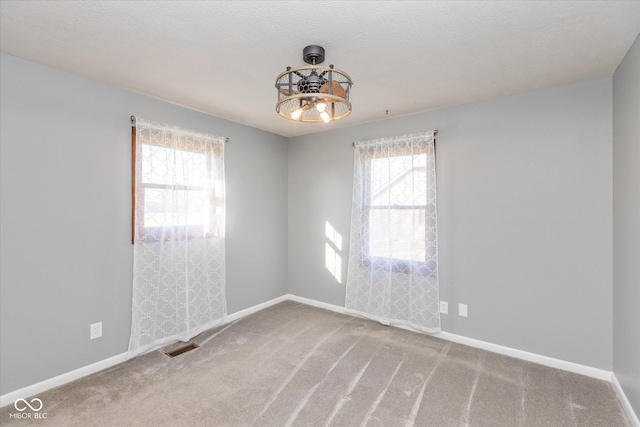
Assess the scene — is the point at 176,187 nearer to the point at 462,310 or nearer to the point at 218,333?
the point at 218,333

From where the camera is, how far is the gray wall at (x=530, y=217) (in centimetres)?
246

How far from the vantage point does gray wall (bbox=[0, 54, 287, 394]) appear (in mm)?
2115

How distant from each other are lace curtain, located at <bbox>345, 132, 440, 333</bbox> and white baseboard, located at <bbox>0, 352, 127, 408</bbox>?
248 cm

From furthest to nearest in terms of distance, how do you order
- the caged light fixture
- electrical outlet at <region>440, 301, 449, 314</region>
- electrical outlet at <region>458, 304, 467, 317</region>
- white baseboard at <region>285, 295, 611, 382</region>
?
electrical outlet at <region>440, 301, 449, 314</region> → electrical outlet at <region>458, 304, 467, 317</region> → white baseboard at <region>285, 295, 611, 382</region> → the caged light fixture

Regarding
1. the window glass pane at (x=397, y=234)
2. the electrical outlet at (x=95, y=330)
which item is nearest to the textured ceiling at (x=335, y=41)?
the window glass pane at (x=397, y=234)

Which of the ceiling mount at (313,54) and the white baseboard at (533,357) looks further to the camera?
the white baseboard at (533,357)

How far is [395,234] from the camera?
343cm

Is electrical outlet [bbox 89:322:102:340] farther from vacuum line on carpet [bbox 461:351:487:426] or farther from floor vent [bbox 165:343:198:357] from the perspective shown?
vacuum line on carpet [bbox 461:351:487:426]

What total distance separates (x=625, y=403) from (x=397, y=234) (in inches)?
82.6

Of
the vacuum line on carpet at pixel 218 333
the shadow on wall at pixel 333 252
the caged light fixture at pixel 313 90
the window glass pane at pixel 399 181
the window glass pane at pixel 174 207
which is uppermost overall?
the caged light fixture at pixel 313 90

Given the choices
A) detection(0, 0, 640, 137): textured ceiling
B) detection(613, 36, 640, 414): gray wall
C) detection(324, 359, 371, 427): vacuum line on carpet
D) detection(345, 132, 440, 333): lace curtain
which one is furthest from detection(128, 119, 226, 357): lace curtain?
detection(613, 36, 640, 414): gray wall

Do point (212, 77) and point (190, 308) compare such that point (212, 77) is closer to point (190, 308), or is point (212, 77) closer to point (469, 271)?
point (190, 308)

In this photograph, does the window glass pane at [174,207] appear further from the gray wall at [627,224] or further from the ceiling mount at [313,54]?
the gray wall at [627,224]

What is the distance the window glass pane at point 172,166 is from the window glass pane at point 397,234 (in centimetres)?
199
